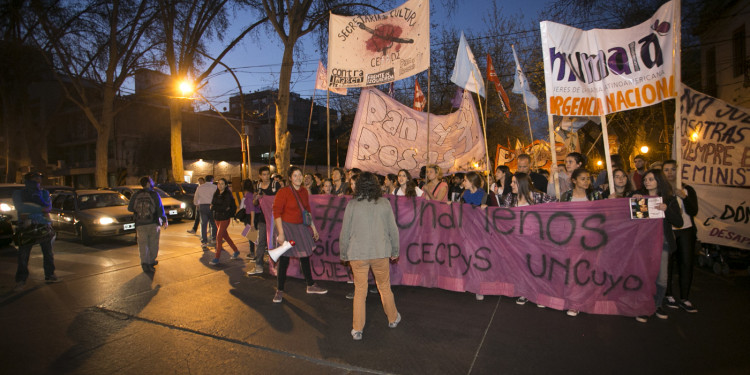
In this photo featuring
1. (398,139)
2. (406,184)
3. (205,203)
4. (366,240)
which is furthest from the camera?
(205,203)

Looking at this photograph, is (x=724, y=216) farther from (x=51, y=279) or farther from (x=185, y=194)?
(x=185, y=194)

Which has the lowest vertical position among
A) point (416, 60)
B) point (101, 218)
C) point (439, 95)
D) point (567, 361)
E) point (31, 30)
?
point (567, 361)

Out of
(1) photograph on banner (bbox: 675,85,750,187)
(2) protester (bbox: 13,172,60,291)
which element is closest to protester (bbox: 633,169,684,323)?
(1) photograph on banner (bbox: 675,85,750,187)

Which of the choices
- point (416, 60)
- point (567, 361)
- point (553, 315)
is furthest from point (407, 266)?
point (416, 60)

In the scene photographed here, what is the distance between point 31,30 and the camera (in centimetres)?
2258

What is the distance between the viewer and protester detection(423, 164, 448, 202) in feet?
20.4

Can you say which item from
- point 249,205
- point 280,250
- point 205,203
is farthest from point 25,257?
point 280,250

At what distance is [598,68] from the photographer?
5254 millimetres

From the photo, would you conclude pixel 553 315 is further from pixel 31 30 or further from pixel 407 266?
pixel 31 30

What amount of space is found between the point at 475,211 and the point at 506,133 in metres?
20.3

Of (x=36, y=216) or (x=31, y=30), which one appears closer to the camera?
(x=36, y=216)

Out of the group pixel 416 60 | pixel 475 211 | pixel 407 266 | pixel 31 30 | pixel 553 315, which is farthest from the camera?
pixel 31 30

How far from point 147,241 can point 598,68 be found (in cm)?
782

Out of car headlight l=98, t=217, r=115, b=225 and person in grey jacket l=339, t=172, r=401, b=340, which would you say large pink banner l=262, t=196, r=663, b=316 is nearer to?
person in grey jacket l=339, t=172, r=401, b=340
